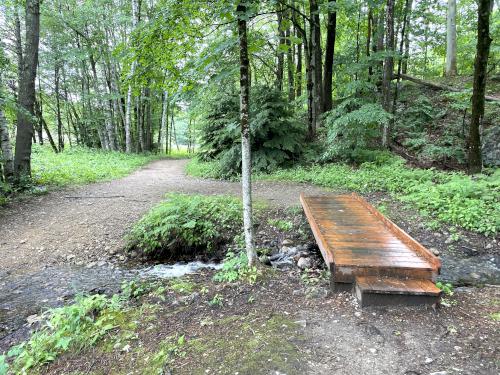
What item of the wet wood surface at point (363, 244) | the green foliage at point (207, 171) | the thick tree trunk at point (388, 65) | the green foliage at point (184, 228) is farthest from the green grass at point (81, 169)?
the thick tree trunk at point (388, 65)

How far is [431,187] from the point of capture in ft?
25.4

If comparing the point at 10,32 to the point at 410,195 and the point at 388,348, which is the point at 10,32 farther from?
the point at 388,348

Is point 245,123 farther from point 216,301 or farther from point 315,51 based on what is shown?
point 315,51

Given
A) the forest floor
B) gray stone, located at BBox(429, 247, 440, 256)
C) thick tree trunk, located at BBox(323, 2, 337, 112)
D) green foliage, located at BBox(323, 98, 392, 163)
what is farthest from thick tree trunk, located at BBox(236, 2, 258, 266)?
thick tree trunk, located at BBox(323, 2, 337, 112)

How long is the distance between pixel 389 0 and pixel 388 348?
474 inches

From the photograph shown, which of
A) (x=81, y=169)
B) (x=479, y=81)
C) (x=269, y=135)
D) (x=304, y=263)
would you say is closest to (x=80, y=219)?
(x=304, y=263)

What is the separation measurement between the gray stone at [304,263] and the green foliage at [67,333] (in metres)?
2.76

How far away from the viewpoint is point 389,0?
1101 centimetres

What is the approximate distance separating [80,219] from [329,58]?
40.3 feet

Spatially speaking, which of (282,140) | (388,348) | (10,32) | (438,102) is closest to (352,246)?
(388,348)

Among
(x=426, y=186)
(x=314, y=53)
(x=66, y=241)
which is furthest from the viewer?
(x=314, y=53)

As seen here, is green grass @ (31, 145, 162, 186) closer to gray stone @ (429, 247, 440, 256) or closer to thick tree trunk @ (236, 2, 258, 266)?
thick tree trunk @ (236, 2, 258, 266)

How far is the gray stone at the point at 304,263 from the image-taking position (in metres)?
5.08

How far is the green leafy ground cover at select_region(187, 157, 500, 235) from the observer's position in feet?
21.0
